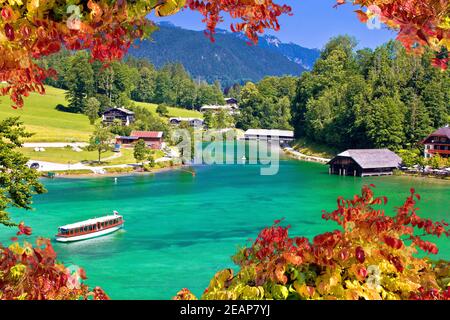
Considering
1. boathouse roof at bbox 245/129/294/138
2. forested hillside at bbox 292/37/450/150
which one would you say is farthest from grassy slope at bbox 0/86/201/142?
forested hillside at bbox 292/37/450/150

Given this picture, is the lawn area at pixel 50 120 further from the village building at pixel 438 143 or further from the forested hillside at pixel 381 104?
the village building at pixel 438 143

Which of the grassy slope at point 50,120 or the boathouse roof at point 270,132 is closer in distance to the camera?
the grassy slope at point 50,120

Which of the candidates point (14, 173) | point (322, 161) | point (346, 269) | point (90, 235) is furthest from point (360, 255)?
point (322, 161)

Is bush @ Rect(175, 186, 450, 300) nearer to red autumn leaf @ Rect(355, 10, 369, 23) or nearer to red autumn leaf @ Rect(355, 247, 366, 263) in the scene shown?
red autumn leaf @ Rect(355, 247, 366, 263)

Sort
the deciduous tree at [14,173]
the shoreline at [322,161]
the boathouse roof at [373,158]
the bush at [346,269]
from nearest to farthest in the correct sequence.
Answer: the bush at [346,269]
the deciduous tree at [14,173]
the shoreline at [322,161]
the boathouse roof at [373,158]

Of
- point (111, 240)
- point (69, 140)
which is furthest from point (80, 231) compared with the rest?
point (69, 140)

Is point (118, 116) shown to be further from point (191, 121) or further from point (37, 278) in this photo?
point (37, 278)

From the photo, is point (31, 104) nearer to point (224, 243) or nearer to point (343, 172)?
point (343, 172)

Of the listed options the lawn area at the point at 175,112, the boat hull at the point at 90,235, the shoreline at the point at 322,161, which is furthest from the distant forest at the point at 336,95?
the boat hull at the point at 90,235
